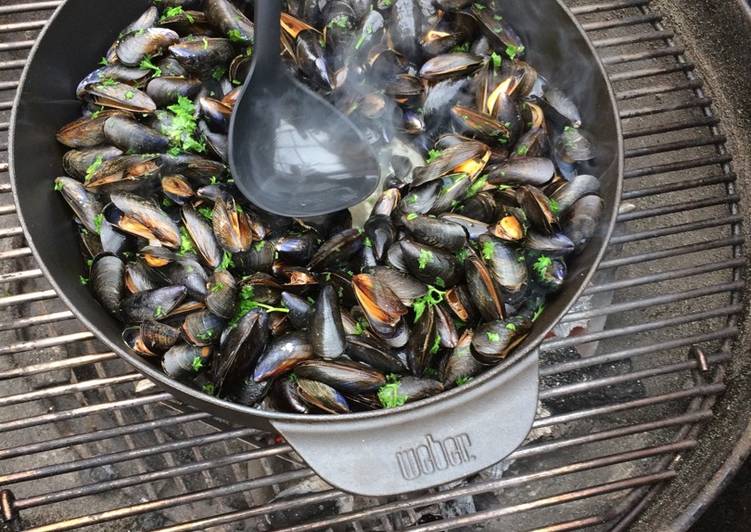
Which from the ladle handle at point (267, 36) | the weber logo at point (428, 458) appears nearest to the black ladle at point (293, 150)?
the ladle handle at point (267, 36)

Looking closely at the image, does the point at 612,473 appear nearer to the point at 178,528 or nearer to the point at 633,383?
the point at 633,383

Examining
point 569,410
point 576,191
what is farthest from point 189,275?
point 569,410

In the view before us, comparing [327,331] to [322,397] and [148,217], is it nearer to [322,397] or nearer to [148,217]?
[322,397]

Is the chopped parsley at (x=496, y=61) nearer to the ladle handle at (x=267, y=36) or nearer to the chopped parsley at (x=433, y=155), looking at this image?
the chopped parsley at (x=433, y=155)

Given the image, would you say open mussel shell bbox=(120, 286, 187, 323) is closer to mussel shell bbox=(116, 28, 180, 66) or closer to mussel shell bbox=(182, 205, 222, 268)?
mussel shell bbox=(182, 205, 222, 268)

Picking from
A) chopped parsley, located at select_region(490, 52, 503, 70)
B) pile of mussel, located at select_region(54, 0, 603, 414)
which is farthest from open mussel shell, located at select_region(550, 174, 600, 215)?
chopped parsley, located at select_region(490, 52, 503, 70)

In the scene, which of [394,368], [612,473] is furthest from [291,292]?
[612,473]
